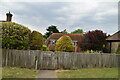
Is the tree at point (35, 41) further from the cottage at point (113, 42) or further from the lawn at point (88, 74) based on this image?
the cottage at point (113, 42)

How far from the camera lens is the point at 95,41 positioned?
2170 cm

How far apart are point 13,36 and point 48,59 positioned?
139 inches

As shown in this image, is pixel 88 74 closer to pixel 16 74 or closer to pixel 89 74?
pixel 89 74

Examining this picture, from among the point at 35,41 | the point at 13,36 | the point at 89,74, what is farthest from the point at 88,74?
the point at 35,41

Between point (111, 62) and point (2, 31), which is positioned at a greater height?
point (2, 31)

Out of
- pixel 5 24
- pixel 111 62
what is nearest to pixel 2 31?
pixel 5 24

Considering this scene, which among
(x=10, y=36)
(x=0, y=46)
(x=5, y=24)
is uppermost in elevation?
(x=5, y=24)

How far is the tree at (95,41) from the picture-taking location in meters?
21.7

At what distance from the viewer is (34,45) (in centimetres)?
1540

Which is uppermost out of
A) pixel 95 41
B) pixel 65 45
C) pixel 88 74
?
pixel 95 41

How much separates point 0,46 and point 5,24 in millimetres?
1867

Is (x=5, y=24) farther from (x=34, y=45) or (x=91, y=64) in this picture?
(x=91, y=64)

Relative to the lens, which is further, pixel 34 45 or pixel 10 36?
pixel 34 45

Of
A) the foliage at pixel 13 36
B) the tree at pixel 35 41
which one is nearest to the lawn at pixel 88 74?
the foliage at pixel 13 36
